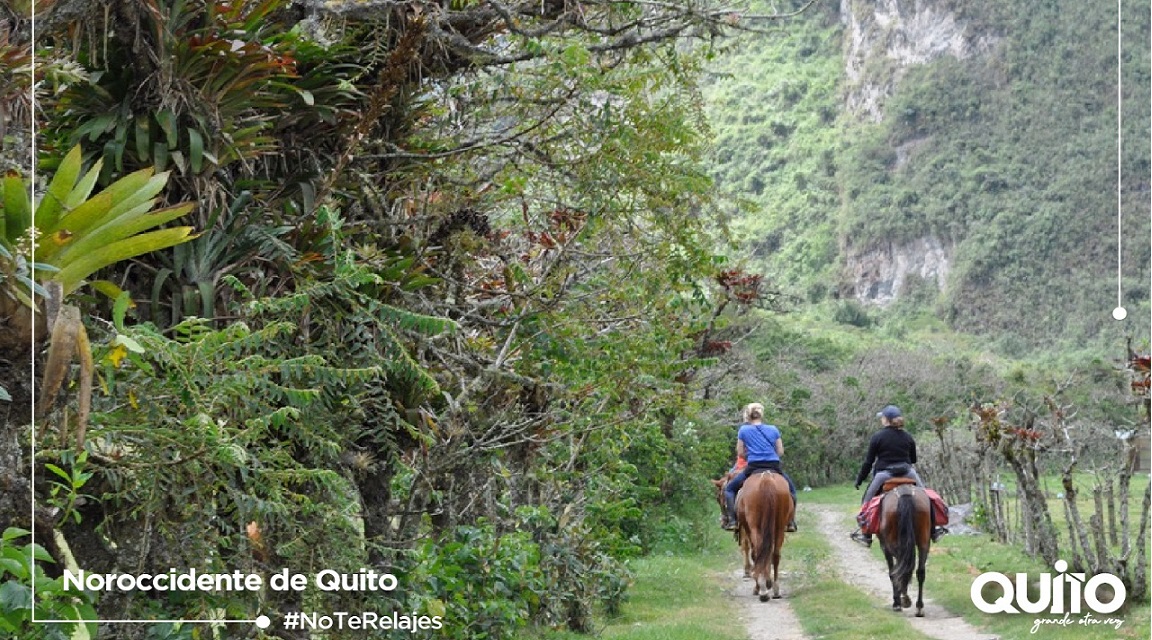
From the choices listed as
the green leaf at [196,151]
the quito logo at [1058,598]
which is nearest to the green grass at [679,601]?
the quito logo at [1058,598]

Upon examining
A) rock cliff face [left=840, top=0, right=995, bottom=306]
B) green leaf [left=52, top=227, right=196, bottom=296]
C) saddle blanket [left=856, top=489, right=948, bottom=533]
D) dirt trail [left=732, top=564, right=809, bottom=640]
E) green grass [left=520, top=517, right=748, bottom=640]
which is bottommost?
dirt trail [left=732, top=564, right=809, bottom=640]

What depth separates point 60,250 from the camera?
3867 millimetres

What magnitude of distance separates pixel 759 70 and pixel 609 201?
89696mm

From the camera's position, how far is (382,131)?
7.15 meters

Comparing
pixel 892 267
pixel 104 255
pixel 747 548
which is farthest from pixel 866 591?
pixel 892 267

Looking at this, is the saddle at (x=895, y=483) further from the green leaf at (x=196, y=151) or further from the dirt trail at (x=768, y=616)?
the green leaf at (x=196, y=151)

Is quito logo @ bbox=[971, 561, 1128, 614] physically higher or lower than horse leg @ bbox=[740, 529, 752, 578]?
lower

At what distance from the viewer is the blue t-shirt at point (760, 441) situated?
1412 centimetres

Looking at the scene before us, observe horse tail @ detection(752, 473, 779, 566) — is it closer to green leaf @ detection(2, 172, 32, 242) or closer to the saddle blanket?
the saddle blanket

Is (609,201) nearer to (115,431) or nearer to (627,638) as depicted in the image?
(627,638)

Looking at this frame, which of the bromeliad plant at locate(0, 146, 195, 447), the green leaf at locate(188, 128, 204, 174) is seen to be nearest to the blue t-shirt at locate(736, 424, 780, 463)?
the green leaf at locate(188, 128, 204, 174)

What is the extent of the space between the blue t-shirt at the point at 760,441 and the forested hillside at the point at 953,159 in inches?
1870

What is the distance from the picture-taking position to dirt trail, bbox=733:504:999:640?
11.3 meters

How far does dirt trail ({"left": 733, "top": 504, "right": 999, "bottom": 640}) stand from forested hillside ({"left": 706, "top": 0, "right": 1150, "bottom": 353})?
143 ft
